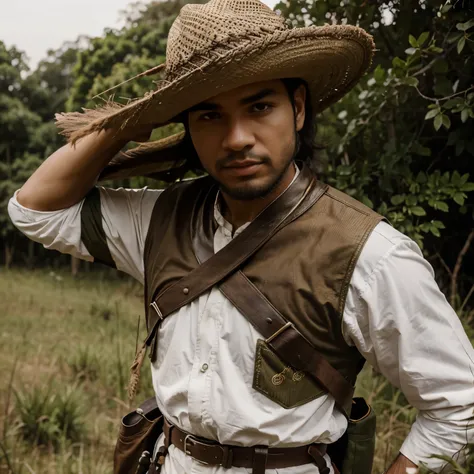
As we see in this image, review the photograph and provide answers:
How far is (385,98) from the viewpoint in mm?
2867

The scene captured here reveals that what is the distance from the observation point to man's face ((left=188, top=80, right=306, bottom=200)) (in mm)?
1592

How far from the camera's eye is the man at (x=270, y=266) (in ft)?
4.80

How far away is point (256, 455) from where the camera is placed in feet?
5.11

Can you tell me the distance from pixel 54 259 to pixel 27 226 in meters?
11.3

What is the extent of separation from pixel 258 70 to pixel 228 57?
95mm

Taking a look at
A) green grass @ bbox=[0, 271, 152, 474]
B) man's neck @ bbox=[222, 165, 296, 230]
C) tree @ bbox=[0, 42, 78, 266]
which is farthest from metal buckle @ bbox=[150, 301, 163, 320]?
tree @ bbox=[0, 42, 78, 266]

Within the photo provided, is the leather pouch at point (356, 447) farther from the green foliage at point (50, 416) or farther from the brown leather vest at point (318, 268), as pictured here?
the green foliage at point (50, 416)

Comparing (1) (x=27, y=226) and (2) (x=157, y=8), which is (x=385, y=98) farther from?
(2) (x=157, y=8)

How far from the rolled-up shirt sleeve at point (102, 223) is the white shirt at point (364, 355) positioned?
334mm

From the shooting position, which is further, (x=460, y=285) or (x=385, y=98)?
(x=460, y=285)

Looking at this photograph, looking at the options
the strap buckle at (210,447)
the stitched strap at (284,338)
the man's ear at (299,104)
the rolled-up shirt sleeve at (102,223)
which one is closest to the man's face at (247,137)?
the man's ear at (299,104)

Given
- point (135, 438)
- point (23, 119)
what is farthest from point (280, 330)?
point (23, 119)

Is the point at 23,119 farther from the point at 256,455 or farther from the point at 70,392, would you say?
the point at 256,455

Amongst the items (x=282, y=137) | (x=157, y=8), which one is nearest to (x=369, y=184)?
(x=282, y=137)
